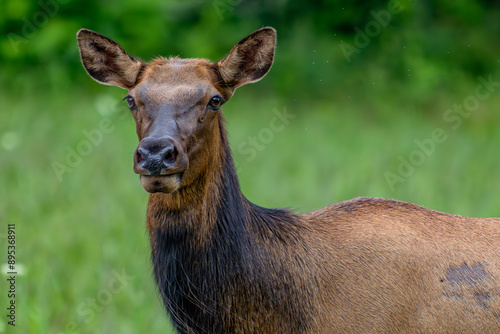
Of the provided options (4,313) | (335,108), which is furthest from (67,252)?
(335,108)

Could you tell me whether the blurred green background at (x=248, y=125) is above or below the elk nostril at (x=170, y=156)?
above

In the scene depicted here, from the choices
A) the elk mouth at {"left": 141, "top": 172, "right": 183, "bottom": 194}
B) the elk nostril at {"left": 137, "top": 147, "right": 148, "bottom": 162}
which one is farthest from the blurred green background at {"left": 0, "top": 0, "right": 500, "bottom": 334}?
the elk nostril at {"left": 137, "top": 147, "right": 148, "bottom": 162}

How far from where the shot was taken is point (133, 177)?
9.55 meters

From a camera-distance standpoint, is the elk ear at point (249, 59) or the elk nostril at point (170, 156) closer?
the elk nostril at point (170, 156)

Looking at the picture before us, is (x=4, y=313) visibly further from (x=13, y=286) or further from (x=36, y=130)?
(x=36, y=130)

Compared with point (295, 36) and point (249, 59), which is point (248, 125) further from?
point (249, 59)

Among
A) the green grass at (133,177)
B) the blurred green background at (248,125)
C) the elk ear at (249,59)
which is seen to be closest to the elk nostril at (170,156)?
the elk ear at (249,59)

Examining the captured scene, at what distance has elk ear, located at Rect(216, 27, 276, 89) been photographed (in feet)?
14.4

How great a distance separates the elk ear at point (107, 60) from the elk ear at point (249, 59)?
0.52 metres

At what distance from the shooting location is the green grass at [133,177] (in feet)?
22.2

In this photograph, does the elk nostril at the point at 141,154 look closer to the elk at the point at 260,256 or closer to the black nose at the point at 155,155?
the black nose at the point at 155,155

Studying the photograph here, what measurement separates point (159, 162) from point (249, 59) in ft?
3.56

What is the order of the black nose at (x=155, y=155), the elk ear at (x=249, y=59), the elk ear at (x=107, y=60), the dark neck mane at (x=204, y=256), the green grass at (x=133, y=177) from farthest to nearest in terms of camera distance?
the green grass at (x=133, y=177) < the elk ear at (x=107, y=60) < the elk ear at (x=249, y=59) < the dark neck mane at (x=204, y=256) < the black nose at (x=155, y=155)

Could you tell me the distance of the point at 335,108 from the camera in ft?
47.6
